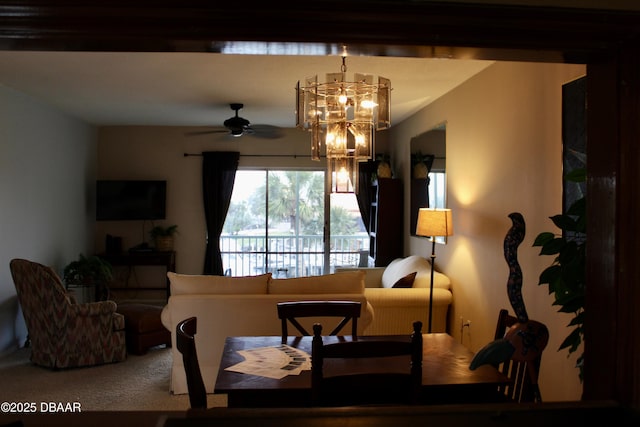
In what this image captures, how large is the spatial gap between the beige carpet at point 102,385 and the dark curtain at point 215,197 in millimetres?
2617

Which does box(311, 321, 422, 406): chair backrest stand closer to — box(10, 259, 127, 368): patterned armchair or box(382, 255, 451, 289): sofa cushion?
box(382, 255, 451, 289): sofa cushion

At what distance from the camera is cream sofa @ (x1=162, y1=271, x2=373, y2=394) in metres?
3.64

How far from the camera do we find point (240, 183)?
763 centimetres

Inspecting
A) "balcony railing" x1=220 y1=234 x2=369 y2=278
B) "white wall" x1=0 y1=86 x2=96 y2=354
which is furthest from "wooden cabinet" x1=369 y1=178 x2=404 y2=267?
"white wall" x1=0 y1=86 x2=96 y2=354

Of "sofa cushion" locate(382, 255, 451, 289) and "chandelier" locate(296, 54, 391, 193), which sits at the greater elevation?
"chandelier" locate(296, 54, 391, 193)

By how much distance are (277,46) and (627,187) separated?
94 centimetres

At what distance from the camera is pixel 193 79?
468 centimetres

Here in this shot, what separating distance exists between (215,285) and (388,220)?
343 cm

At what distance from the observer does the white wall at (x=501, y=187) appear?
3.07 m

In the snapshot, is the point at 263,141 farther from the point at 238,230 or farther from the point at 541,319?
the point at 541,319

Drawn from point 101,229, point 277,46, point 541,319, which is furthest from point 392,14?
point 101,229

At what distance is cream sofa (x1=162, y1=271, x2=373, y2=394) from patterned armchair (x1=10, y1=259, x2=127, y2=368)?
4.08ft

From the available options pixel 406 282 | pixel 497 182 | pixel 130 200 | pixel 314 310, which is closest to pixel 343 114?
pixel 497 182

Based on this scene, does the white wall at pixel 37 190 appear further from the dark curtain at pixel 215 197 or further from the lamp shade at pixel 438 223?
the lamp shade at pixel 438 223
